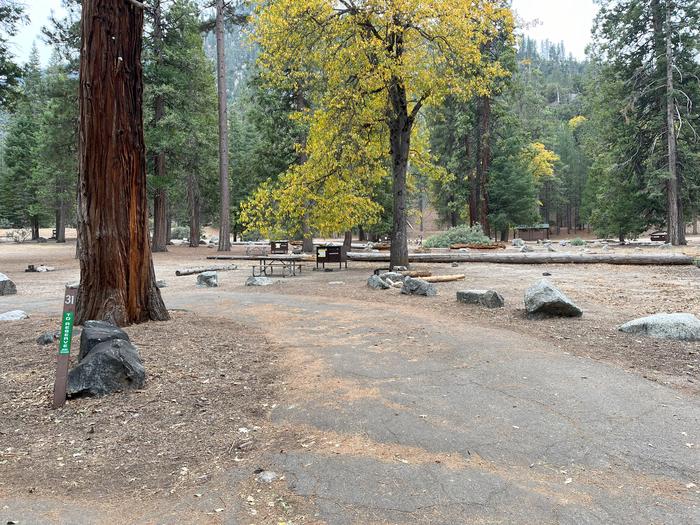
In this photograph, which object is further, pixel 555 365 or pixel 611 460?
pixel 555 365

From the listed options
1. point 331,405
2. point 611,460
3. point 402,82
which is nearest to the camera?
point 611,460

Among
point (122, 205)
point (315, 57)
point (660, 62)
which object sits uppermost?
point (660, 62)

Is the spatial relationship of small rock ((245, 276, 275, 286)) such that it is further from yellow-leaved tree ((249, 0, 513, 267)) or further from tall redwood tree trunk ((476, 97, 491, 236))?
tall redwood tree trunk ((476, 97, 491, 236))

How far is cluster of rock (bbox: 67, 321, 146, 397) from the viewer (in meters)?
4.21

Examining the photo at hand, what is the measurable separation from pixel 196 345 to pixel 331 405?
239 centimetres

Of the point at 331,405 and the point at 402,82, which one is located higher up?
the point at 402,82

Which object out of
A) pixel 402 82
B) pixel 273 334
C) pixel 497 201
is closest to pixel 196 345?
pixel 273 334

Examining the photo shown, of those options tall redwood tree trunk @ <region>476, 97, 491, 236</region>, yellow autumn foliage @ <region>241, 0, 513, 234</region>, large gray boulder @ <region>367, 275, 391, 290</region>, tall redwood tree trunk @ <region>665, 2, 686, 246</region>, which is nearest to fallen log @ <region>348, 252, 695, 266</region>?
yellow autumn foliage @ <region>241, 0, 513, 234</region>

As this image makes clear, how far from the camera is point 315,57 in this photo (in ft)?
45.1

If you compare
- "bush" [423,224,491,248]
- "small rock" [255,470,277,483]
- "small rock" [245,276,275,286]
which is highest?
"bush" [423,224,491,248]

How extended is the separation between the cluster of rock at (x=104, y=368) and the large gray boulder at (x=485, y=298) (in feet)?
20.3

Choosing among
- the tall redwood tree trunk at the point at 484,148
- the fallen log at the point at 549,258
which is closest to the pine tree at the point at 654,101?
the tall redwood tree trunk at the point at 484,148

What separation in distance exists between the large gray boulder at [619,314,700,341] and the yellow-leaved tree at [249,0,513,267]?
8522 millimetres

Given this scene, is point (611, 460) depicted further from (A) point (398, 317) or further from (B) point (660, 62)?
(B) point (660, 62)
